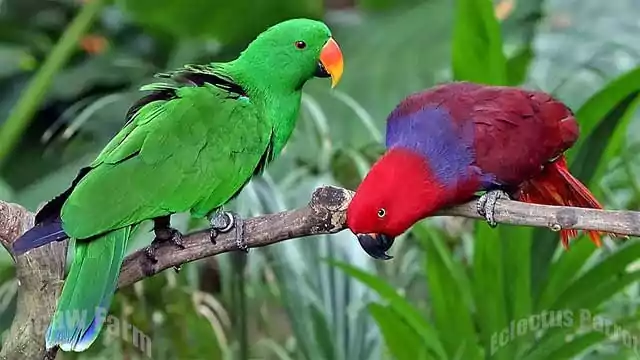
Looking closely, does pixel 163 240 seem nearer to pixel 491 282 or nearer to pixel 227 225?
pixel 227 225

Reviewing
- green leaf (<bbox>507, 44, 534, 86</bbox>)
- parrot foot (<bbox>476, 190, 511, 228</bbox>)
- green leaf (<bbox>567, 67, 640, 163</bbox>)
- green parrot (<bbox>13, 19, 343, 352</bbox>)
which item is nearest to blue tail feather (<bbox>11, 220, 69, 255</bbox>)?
green parrot (<bbox>13, 19, 343, 352</bbox>)

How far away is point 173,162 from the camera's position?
764mm

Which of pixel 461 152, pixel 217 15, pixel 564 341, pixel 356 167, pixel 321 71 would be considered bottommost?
pixel 564 341

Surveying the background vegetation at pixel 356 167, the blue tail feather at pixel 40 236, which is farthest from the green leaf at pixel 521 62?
the blue tail feather at pixel 40 236

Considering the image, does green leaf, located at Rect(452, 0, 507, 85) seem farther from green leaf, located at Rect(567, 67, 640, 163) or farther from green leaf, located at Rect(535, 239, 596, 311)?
green leaf, located at Rect(535, 239, 596, 311)

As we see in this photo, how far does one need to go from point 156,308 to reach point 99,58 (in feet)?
2.01

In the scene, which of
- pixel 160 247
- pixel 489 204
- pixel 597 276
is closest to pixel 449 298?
pixel 597 276

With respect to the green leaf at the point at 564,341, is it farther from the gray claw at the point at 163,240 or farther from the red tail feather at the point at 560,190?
the gray claw at the point at 163,240

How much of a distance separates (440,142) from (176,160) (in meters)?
0.24

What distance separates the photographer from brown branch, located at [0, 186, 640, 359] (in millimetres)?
701

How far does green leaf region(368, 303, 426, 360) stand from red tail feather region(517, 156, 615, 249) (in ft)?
0.64

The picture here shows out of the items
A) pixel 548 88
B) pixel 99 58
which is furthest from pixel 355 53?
pixel 99 58

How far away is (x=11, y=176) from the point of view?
160 centimetres

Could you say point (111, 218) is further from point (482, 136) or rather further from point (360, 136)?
point (360, 136)
